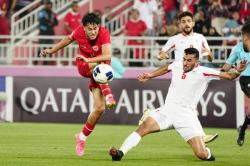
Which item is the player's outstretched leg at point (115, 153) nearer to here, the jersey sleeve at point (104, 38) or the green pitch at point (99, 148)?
the green pitch at point (99, 148)

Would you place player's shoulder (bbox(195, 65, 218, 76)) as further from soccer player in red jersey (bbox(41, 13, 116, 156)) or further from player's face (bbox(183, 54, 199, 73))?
soccer player in red jersey (bbox(41, 13, 116, 156))

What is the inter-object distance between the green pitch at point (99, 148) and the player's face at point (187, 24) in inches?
84.3

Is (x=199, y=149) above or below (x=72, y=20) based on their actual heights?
below

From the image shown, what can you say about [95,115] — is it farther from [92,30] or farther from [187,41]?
[187,41]

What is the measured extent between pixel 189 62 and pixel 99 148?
10.6 ft

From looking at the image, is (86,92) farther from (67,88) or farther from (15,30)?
(15,30)

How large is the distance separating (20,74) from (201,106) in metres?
5.30

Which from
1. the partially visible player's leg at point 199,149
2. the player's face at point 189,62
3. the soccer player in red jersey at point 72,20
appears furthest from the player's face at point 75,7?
the partially visible player's leg at point 199,149

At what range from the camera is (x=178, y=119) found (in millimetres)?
14156

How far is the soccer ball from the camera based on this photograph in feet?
49.6

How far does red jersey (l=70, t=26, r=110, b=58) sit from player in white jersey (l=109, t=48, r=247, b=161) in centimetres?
127

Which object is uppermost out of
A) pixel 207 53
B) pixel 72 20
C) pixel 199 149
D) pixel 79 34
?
pixel 72 20

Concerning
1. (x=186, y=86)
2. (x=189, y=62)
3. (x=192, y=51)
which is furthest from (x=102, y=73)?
(x=192, y=51)

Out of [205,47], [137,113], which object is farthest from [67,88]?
[205,47]
